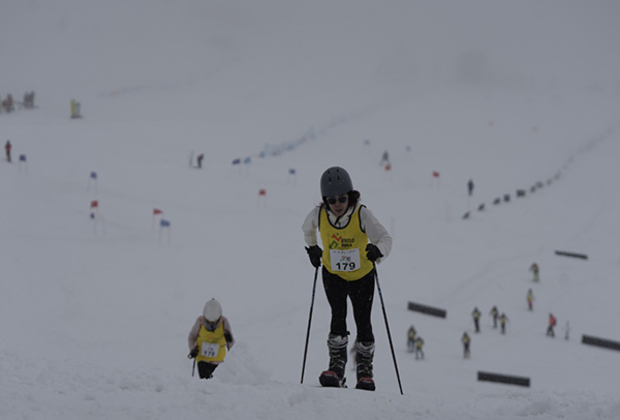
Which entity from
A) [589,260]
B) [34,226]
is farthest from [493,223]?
[34,226]

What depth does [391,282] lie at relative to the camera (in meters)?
20.3

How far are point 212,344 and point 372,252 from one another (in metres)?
3.00

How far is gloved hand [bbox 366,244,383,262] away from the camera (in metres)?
5.18

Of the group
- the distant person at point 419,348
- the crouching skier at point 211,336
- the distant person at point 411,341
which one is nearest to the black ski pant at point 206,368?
the crouching skier at point 211,336

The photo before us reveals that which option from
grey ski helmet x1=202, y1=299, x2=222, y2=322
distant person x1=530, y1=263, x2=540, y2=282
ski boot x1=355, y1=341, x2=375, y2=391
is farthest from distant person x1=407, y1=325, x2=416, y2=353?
ski boot x1=355, y1=341, x2=375, y2=391

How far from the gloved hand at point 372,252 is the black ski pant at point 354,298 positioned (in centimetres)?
46

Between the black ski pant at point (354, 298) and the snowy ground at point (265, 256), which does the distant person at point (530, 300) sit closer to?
the snowy ground at point (265, 256)

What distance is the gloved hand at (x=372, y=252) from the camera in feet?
17.0

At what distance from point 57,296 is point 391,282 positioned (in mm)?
9753

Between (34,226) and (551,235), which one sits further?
(551,235)

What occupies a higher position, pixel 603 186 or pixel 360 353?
pixel 603 186

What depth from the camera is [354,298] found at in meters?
5.68

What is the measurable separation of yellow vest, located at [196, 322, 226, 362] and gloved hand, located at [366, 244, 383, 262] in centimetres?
285

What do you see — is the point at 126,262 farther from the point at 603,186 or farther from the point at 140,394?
the point at 603,186
